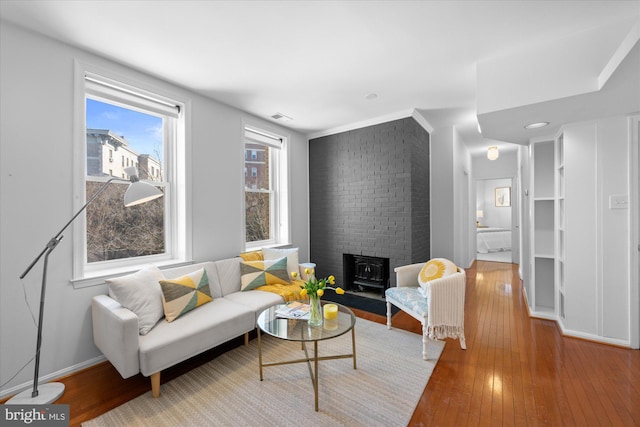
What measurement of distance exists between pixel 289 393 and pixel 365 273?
97.0 inches

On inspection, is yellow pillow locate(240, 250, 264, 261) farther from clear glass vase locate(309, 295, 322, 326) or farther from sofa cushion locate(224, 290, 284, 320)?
clear glass vase locate(309, 295, 322, 326)

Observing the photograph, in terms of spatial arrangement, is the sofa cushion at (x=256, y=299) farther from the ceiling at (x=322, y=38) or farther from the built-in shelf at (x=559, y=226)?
the built-in shelf at (x=559, y=226)

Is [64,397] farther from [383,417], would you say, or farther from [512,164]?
[512,164]

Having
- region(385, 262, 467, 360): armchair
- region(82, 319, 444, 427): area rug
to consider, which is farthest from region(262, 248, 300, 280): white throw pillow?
region(385, 262, 467, 360): armchair

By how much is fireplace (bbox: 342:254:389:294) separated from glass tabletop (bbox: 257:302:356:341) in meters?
1.85

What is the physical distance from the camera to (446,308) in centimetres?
239

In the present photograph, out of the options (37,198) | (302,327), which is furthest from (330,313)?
(37,198)

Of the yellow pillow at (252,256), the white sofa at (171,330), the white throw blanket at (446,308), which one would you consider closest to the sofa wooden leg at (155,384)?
the white sofa at (171,330)

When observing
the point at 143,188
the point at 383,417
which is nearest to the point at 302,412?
the point at 383,417

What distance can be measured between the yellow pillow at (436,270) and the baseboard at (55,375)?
3004mm

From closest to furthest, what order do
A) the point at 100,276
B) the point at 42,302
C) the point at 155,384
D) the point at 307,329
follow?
the point at 42,302
the point at 155,384
the point at 307,329
the point at 100,276

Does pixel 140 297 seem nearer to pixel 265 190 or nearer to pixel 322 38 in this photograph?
pixel 265 190

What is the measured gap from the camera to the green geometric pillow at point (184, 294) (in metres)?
2.26

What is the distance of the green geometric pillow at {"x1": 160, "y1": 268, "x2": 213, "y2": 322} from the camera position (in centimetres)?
226
